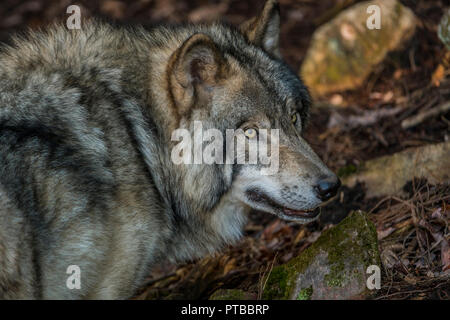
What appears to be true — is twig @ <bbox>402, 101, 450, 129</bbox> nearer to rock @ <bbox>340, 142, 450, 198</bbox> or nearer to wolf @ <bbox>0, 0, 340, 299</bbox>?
rock @ <bbox>340, 142, 450, 198</bbox>

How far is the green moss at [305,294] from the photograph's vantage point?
3.60 meters

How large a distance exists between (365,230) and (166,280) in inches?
89.9

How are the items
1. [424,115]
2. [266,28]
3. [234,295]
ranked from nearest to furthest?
[234,295] → [266,28] → [424,115]

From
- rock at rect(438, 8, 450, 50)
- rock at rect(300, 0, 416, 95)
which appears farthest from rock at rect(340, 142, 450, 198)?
rock at rect(300, 0, 416, 95)

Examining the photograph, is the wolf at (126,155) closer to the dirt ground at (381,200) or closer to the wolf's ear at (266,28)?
the wolf's ear at (266,28)

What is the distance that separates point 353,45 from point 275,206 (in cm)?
428

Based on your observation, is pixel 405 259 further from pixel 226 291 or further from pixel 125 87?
pixel 125 87

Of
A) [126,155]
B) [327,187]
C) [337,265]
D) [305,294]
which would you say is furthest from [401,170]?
[126,155]

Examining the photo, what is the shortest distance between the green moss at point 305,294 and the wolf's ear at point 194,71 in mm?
1567

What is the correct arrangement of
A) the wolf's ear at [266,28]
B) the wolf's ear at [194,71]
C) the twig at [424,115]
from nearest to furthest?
the wolf's ear at [194,71]
the wolf's ear at [266,28]
the twig at [424,115]

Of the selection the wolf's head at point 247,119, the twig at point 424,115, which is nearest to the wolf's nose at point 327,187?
the wolf's head at point 247,119

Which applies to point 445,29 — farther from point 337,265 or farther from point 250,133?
point 337,265

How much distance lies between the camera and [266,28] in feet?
15.5

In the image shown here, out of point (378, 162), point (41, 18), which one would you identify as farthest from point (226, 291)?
point (41, 18)
